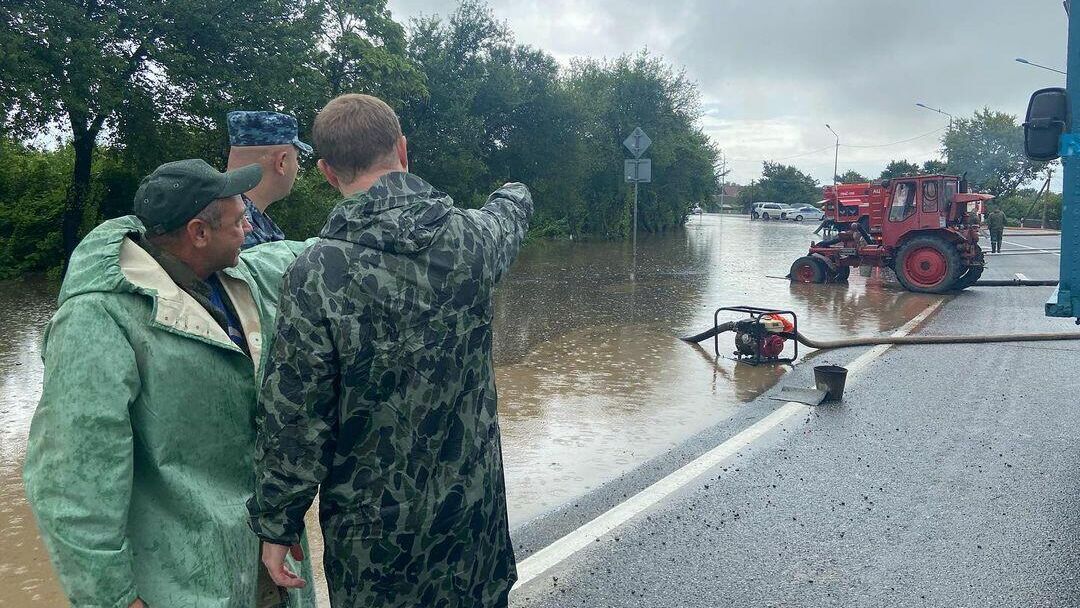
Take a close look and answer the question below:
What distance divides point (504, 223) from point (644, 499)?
3120 millimetres

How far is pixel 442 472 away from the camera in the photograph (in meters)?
2.16

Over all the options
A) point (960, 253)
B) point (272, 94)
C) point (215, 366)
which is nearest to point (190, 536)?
point (215, 366)

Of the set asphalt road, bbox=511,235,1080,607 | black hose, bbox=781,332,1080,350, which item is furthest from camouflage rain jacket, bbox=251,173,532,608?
black hose, bbox=781,332,1080,350

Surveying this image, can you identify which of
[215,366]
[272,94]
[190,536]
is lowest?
[190,536]

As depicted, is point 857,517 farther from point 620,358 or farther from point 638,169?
point 638,169

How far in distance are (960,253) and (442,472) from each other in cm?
1572

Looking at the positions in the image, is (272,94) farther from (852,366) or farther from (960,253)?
(960,253)

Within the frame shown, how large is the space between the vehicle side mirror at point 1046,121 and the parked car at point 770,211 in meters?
62.3

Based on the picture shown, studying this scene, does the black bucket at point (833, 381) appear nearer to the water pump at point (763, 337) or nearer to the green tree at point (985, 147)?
the water pump at point (763, 337)

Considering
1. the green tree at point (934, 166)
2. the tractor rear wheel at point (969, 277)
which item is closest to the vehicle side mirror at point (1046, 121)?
the tractor rear wheel at point (969, 277)

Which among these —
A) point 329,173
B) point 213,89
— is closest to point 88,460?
point 329,173

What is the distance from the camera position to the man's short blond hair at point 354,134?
6.86 feet

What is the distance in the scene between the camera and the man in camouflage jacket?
2010 millimetres

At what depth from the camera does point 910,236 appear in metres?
16.4
